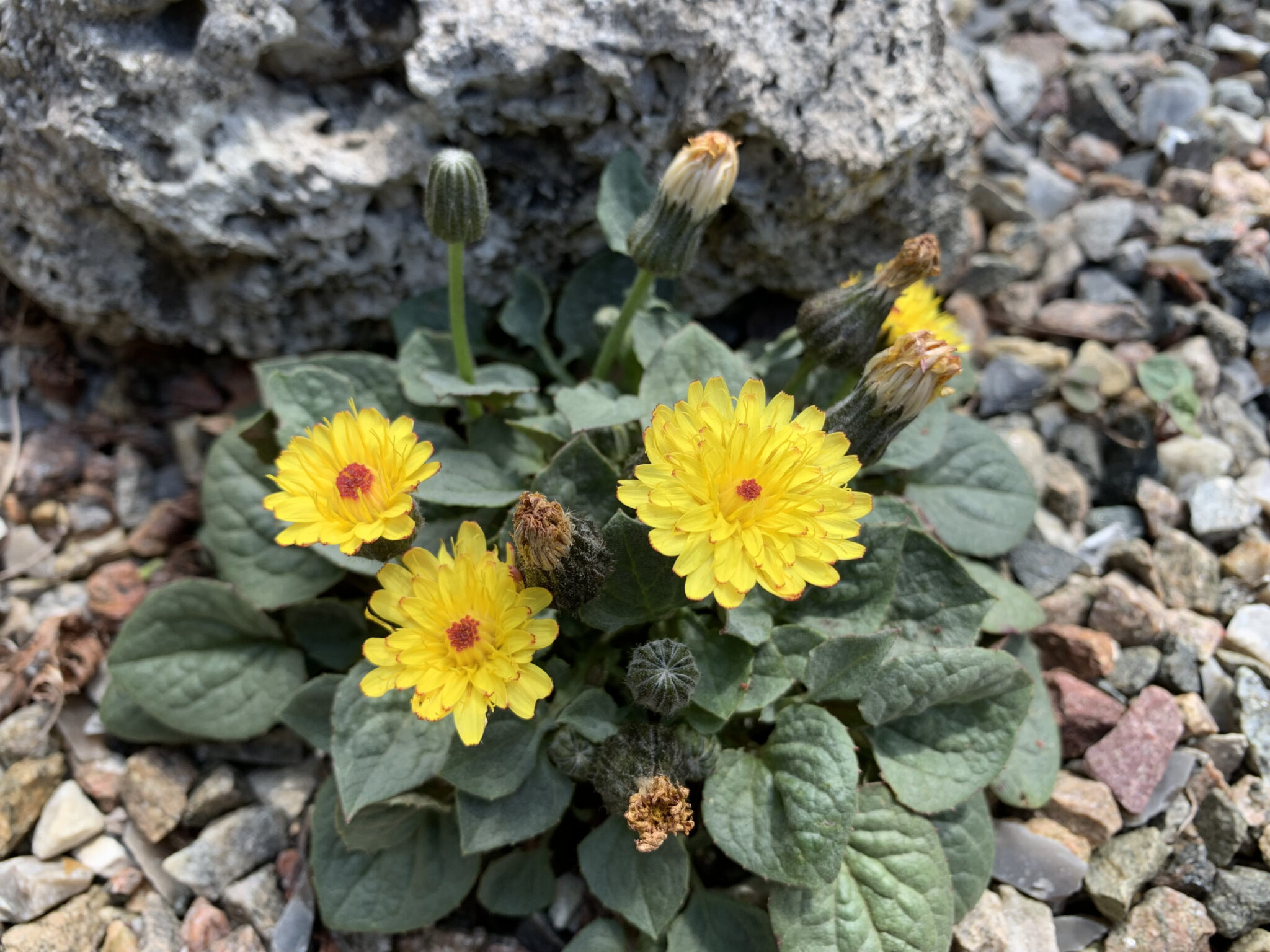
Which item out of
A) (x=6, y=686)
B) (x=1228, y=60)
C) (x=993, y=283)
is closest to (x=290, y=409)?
(x=6, y=686)

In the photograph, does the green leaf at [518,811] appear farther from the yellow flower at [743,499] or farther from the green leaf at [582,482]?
the yellow flower at [743,499]

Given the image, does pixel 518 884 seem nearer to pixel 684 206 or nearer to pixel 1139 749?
pixel 1139 749

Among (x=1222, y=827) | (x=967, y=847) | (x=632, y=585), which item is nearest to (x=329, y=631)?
(x=632, y=585)

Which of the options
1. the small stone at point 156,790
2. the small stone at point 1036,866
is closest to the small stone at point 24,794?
the small stone at point 156,790

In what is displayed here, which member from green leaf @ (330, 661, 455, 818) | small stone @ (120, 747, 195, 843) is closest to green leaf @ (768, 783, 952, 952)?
green leaf @ (330, 661, 455, 818)

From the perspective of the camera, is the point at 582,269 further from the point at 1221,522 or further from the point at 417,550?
the point at 1221,522

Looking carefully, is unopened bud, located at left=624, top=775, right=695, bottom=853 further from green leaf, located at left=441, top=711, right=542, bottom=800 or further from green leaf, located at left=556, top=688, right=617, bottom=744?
green leaf, located at left=441, top=711, right=542, bottom=800
